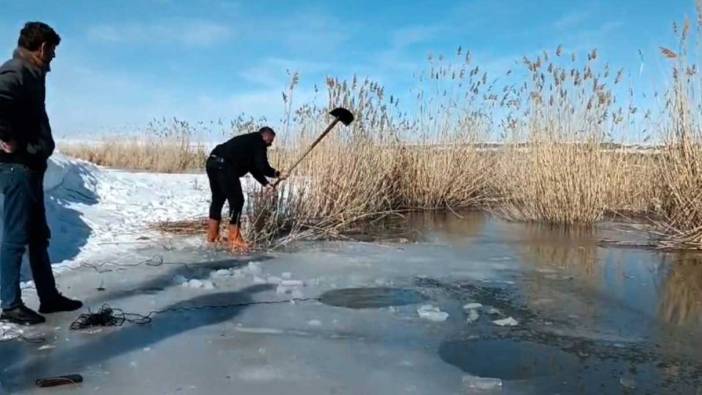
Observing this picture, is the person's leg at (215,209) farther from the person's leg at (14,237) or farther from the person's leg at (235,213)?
the person's leg at (14,237)

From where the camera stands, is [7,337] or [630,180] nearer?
[7,337]

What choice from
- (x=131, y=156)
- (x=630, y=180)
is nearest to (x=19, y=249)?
(x=630, y=180)

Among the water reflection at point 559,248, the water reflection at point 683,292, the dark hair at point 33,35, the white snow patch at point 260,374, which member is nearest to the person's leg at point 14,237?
the dark hair at point 33,35

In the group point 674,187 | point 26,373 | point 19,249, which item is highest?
point 674,187

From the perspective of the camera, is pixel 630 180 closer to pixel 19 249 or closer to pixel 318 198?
pixel 318 198

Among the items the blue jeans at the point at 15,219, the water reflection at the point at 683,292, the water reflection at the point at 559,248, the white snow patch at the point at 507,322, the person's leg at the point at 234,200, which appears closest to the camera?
the blue jeans at the point at 15,219

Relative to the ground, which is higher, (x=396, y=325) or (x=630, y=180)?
(x=630, y=180)

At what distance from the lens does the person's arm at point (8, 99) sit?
10.9 ft

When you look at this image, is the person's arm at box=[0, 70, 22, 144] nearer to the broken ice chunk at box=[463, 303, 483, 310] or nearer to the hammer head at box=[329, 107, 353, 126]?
the broken ice chunk at box=[463, 303, 483, 310]

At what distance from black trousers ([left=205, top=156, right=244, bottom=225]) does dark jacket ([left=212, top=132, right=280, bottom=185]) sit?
0.20 ft

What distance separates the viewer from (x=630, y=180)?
9031mm

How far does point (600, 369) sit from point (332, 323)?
139 cm

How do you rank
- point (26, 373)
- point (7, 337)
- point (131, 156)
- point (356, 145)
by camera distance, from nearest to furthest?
point (26, 373), point (7, 337), point (356, 145), point (131, 156)

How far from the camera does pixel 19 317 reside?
134 inches
